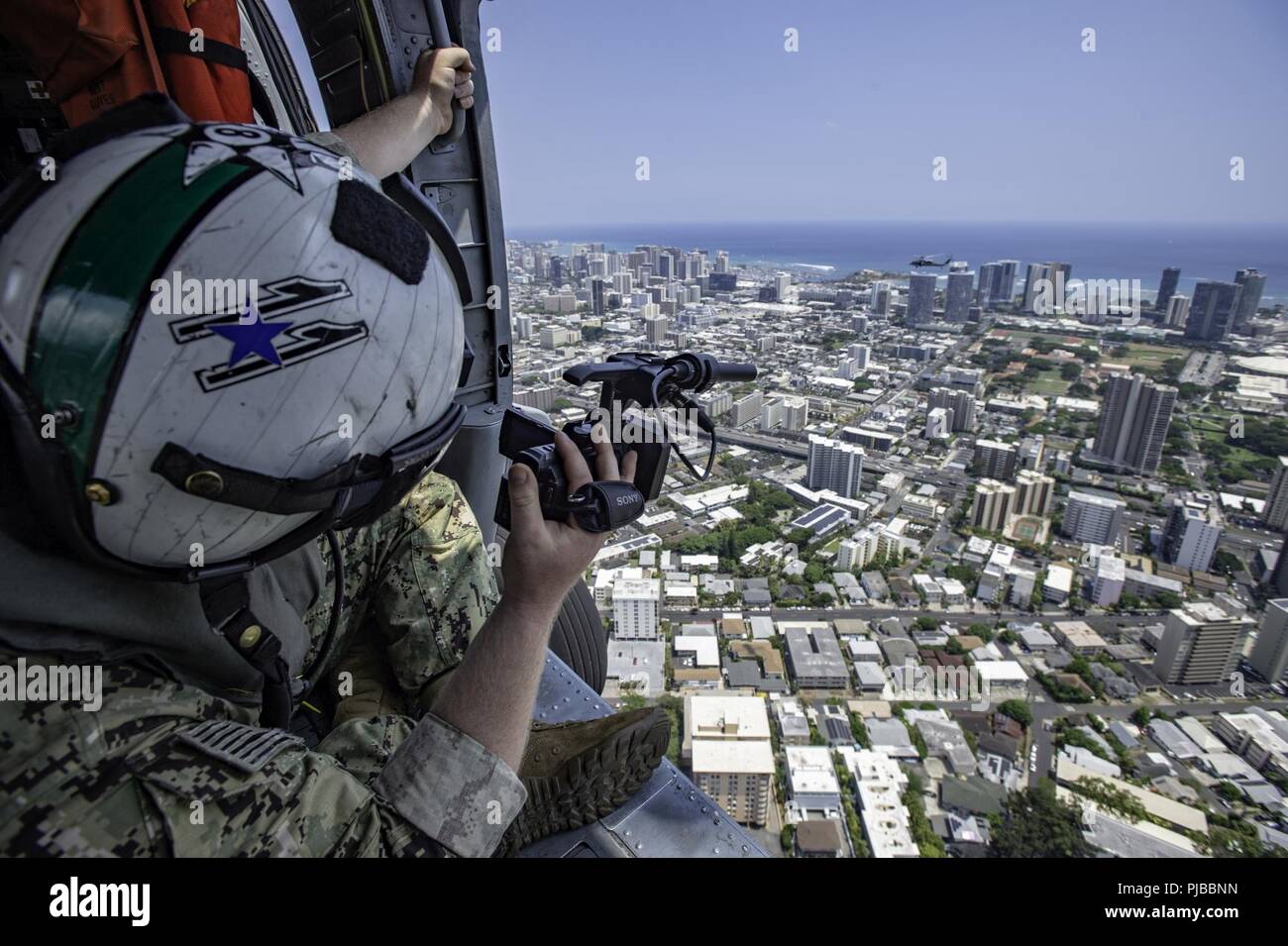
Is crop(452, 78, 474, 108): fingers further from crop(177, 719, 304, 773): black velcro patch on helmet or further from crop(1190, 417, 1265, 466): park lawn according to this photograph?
crop(1190, 417, 1265, 466): park lawn

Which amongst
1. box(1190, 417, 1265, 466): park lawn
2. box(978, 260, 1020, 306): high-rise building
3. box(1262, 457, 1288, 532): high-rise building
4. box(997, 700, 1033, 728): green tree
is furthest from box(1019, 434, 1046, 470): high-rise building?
box(978, 260, 1020, 306): high-rise building

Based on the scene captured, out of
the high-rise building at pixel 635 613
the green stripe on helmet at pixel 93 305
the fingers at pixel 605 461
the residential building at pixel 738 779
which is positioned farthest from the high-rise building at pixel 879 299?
the green stripe on helmet at pixel 93 305

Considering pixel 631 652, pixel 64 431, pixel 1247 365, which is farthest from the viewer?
pixel 1247 365

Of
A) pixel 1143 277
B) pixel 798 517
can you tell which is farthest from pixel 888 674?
pixel 1143 277

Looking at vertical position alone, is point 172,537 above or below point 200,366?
below

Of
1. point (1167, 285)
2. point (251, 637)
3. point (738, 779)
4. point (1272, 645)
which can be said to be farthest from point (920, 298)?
point (251, 637)

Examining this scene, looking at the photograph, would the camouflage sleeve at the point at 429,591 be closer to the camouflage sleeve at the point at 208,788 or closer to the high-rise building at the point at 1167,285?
the camouflage sleeve at the point at 208,788

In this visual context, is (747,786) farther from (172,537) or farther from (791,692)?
(172,537)
